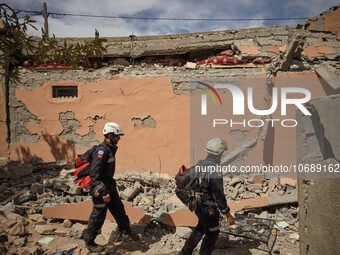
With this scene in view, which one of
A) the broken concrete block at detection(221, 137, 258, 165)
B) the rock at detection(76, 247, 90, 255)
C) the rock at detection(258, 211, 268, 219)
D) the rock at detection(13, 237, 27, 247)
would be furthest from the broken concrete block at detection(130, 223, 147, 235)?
the broken concrete block at detection(221, 137, 258, 165)

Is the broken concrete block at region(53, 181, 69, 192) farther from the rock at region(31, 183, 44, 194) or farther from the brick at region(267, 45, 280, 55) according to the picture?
the brick at region(267, 45, 280, 55)

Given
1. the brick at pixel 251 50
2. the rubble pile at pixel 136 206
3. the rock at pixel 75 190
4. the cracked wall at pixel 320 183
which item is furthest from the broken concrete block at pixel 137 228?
the brick at pixel 251 50

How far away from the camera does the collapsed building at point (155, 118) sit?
4.95m

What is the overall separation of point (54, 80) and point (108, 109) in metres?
1.85

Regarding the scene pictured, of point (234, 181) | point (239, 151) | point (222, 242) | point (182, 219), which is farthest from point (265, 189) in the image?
point (182, 219)

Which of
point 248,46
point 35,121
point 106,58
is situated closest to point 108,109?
point 106,58

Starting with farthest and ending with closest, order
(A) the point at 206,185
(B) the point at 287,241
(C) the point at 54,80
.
Answer: (C) the point at 54,80 < (B) the point at 287,241 < (A) the point at 206,185

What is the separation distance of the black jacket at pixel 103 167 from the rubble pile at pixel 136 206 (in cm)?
97

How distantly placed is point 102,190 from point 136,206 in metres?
1.62

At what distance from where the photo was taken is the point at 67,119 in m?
7.00

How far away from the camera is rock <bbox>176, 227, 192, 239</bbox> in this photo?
13.5 ft

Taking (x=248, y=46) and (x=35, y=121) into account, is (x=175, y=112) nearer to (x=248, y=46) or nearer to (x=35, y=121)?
(x=248, y=46)

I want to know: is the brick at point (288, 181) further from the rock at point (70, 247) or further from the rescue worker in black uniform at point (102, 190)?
the rock at point (70, 247)

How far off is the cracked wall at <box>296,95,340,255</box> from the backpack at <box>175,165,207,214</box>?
1.17 meters
